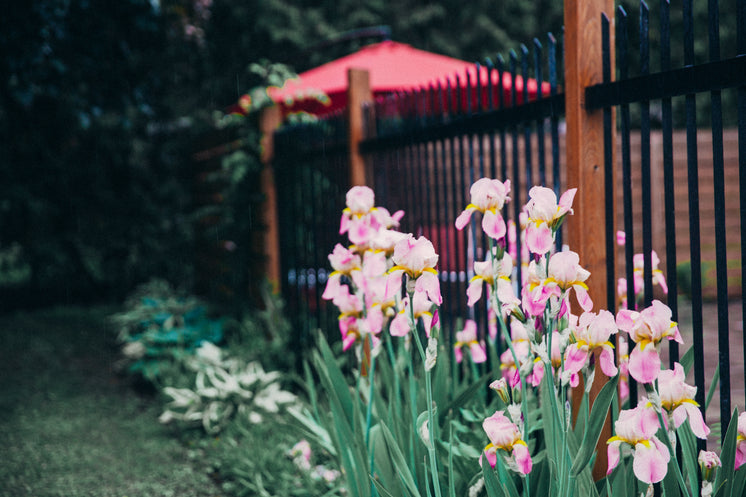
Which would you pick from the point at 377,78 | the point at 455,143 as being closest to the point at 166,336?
the point at 377,78

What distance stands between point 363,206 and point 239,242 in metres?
3.22

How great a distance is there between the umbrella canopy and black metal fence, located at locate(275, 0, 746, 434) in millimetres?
488

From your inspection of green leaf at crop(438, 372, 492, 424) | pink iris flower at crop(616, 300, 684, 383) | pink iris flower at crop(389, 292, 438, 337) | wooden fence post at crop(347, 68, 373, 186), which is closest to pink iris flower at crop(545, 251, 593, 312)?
pink iris flower at crop(616, 300, 684, 383)

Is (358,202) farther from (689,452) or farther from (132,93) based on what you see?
(132,93)

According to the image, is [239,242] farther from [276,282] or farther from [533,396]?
[533,396]

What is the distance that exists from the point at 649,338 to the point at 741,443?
0.39 metres

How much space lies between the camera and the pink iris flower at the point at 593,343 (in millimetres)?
1442

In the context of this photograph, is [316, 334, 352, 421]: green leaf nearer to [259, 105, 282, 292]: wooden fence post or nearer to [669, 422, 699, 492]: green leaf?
[669, 422, 699, 492]: green leaf

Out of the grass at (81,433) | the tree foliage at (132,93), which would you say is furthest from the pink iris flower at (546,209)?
the tree foliage at (132,93)

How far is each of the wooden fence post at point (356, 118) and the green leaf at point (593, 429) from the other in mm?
2446

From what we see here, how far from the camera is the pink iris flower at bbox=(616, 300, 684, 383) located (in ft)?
4.36

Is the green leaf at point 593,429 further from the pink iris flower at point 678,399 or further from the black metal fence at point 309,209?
the black metal fence at point 309,209

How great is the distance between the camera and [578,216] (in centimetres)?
201

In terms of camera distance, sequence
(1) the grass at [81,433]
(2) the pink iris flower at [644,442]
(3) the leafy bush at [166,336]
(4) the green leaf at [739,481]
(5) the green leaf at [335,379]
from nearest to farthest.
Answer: (2) the pink iris flower at [644,442] → (4) the green leaf at [739,481] → (5) the green leaf at [335,379] → (1) the grass at [81,433] → (3) the leafy bush at [166,336]
